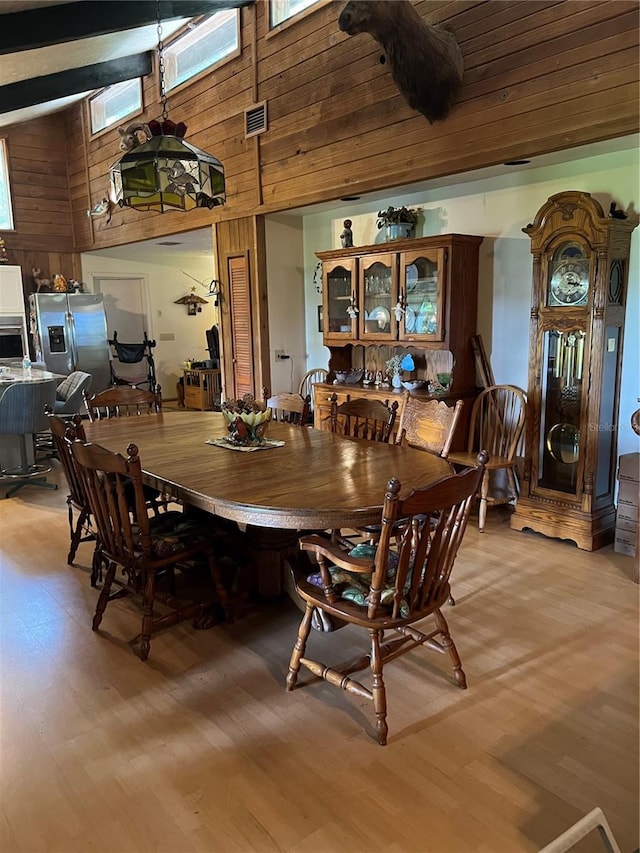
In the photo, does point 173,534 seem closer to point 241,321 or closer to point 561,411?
point 561,411

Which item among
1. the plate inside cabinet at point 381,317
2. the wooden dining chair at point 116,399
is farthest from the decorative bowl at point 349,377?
the wooden dining chair at point 116,399

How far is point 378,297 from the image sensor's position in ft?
16.0

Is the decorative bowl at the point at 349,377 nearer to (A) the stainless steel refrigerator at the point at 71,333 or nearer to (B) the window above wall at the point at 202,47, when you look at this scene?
(B) the window above wall at the point at 202,47

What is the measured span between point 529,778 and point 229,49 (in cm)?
592

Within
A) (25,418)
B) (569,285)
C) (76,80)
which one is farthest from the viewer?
(76,80)

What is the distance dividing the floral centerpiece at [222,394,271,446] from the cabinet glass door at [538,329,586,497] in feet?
6.37

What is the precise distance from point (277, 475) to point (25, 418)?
131 inches

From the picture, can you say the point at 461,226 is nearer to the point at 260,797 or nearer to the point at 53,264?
the point at 260,797

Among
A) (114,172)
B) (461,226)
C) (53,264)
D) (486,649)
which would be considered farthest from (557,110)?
(53,264)

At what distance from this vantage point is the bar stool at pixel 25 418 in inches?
196

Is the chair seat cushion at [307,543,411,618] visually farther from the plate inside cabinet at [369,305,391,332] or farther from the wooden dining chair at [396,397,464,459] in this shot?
the plate inside cabinet at [369,305,391,332]

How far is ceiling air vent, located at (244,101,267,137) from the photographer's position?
516cm

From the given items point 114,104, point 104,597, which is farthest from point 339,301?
point 114,104

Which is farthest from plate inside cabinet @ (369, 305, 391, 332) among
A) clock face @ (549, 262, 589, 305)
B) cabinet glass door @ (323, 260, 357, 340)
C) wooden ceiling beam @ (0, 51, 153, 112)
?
wooden ceiling beam @ (0, 51, 153, 112)
